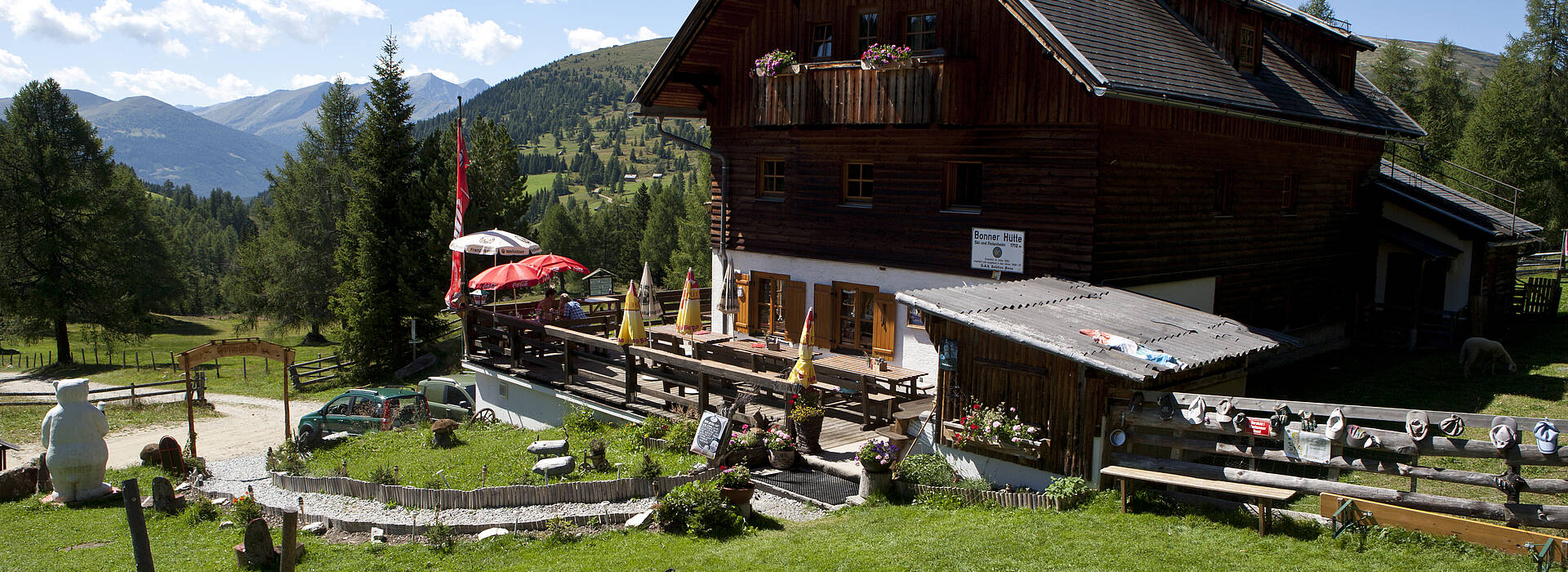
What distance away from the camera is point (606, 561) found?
33.4 feet

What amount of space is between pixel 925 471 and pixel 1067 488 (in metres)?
1.94

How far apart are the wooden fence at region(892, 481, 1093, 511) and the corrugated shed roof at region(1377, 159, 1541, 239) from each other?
17277mm

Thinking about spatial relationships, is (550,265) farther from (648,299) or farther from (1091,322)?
(1091,322)

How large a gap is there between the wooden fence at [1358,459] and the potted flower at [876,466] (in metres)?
2.72

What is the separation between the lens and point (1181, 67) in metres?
16.8

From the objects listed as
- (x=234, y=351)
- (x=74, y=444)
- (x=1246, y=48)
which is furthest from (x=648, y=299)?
(x=1246, y=48)

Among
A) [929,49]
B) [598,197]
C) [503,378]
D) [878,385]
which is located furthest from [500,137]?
[598,197]

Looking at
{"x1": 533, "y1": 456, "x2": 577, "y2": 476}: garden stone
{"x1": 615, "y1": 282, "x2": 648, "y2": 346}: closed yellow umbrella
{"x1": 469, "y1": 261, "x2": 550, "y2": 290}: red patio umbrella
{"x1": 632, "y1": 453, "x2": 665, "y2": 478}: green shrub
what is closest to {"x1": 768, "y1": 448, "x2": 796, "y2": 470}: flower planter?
{"x1": 632, "y1": 453, "x2": 665, "y2": 478}: green shrub

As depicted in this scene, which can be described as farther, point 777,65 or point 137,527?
point 777,65

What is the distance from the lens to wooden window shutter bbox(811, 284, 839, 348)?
62.6 ft

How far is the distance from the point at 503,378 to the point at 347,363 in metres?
23.3

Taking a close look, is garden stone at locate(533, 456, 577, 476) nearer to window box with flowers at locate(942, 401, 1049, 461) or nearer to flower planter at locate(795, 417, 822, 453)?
flower planter at locate(795, 417, 822, 453)

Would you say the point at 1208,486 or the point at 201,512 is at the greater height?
the point at 1208,486

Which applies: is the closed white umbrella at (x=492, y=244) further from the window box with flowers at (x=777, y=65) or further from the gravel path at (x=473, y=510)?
the gravel path at (x=473, y=510)
